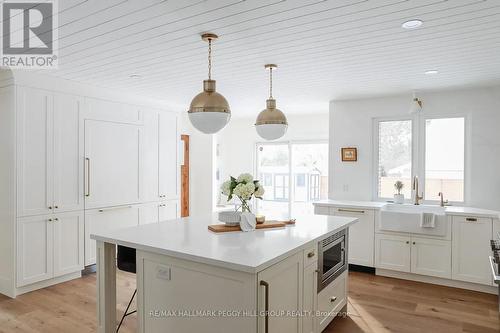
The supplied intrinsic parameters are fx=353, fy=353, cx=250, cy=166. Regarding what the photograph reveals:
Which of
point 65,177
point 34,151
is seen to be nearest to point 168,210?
point 65,177

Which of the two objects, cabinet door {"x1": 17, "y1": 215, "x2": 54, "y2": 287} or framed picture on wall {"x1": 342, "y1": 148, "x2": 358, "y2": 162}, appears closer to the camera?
cabinet door {"x1": 17, "y1": 215, "x2": 54, "y2": 287}

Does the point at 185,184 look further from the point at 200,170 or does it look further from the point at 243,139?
the point at 243,139

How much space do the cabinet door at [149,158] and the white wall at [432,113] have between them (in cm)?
255

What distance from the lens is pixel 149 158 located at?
5.00 meters

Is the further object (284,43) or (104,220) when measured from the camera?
(104,220)

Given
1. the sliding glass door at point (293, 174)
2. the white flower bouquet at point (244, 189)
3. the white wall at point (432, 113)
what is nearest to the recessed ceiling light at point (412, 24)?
the white flower bouquet at point (244, 189)

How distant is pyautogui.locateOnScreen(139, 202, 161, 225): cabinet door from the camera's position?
492 centimetres

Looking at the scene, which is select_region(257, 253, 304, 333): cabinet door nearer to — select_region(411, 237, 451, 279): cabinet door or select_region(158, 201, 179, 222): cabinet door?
select_region(411, 237, 451, 279): cabinet door

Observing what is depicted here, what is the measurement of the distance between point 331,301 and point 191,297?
1315 mm

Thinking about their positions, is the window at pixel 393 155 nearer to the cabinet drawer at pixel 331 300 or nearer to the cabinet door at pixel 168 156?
the cabinet drawer at pixel 331 300

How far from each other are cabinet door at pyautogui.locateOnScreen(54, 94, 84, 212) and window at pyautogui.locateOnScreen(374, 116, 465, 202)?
384 centimetres

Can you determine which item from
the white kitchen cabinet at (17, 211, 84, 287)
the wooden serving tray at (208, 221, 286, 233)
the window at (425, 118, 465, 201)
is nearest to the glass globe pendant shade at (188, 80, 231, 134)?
the wooden serving tray at (208, 221, 286, 233)

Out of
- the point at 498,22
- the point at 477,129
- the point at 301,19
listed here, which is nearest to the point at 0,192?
the point at 301,19

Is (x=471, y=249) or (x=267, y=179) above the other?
(x=267, y=179)
